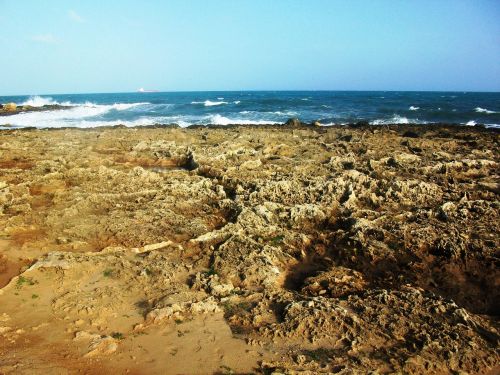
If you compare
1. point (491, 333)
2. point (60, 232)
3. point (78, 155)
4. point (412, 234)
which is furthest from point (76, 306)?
point (78, 155)

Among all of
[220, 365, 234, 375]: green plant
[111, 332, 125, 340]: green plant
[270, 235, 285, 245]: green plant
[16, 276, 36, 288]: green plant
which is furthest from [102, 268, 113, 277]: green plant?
[270, 235, 285, 245]: green plant

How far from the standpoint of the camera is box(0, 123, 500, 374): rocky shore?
3.45m

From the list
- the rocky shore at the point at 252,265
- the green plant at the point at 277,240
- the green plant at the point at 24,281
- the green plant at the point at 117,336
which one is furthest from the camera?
the green plant at the point at 277,240

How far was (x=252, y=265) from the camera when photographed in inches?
196

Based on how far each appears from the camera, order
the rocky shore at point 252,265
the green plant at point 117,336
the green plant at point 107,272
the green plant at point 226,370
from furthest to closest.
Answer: the green plant at point 107,272 → the green plant at point 117,336 → the rocky shore at point 252,265 → the green plant at point 226,370

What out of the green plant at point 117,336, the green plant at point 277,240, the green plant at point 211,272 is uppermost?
the green plant at point 277,240

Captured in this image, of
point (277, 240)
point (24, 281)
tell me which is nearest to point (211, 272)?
point (277, 240)

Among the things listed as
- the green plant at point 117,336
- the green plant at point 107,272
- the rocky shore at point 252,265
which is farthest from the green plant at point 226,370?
the green plant at point 107,272

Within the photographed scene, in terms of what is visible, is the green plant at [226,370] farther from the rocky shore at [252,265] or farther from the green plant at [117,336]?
the green plant at [117,336]

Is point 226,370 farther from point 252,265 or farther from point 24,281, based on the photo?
point 24,281

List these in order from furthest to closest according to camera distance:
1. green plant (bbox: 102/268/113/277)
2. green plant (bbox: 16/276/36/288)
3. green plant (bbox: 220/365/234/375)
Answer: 1. green plant (bbox: 102/268/113/277)
2. green plant (bbox: 16/276/36/288)
3. green plant (bbox: 220/365/234/375)

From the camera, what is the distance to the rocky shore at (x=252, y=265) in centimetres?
345

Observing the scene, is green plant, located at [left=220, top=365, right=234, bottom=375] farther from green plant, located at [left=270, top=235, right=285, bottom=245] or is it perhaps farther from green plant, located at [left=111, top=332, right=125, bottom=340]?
green plant, located at [left=270, top=235, right=285, bottom=245]

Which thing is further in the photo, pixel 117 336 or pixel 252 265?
pixel 252 265
